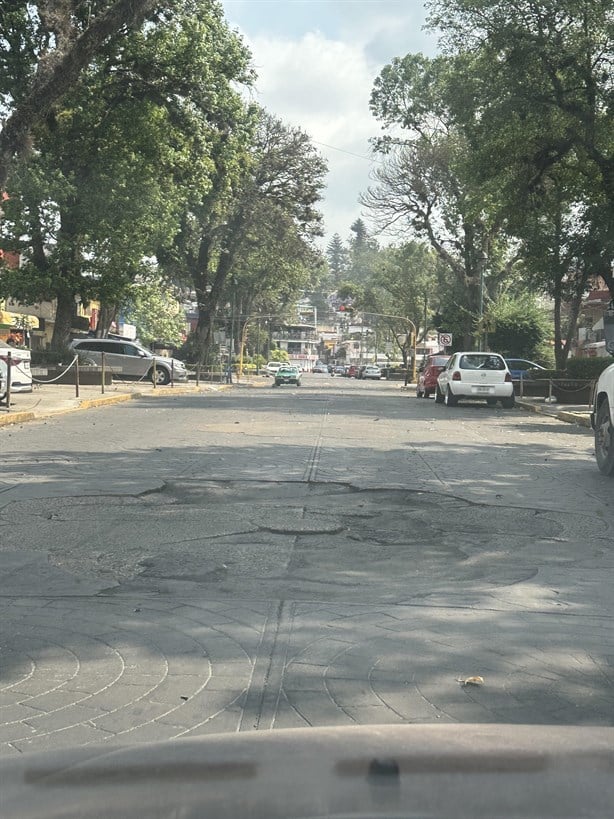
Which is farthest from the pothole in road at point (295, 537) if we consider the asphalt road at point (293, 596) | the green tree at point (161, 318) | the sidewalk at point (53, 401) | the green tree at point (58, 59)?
the green tree at point (161, 318)

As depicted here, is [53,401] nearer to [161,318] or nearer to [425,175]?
[425,175]

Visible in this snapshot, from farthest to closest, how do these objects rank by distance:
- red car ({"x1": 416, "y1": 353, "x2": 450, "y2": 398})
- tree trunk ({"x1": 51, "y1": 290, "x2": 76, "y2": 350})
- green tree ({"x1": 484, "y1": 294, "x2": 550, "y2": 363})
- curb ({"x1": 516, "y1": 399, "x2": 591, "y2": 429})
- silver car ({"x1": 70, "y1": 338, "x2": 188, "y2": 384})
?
green tree ({"x1": 484, "y1": 294, "x2": 550, "y2": 363})
silver car ({"x1": 70, "y1": 338, "x2": 188, "y2": 384})
tree trunk ({"x1": 51, "y1": 290, "x2": 76, "y2": 350})
red car ({"x1": 416, "y1": 353, "x2": 450, "y2": 398})
curb ({"x1": 516, "y1": 399, "x2": 591, "y2": 429})

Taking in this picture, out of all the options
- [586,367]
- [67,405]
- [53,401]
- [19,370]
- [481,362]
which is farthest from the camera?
[586,367]

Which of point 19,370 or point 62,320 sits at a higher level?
point 62,320

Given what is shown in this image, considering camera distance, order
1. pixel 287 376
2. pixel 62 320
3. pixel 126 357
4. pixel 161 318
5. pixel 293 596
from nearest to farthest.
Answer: pixel 293 596 < pixel 62 320 < pixel 126 357 < pixel 287 376 < pixel 161 318

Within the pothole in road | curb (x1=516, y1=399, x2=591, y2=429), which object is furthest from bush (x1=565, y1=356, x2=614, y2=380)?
the pothole in road

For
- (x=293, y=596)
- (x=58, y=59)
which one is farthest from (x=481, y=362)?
(x=293, y=596)

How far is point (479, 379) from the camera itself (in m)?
28.9

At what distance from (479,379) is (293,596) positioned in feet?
78.6

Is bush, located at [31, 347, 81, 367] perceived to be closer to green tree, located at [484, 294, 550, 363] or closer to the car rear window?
the car rear window

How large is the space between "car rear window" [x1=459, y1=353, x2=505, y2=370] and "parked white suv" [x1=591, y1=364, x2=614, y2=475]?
16.9 m

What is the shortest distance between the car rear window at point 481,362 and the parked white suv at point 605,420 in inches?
664

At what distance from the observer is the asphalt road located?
385 cm

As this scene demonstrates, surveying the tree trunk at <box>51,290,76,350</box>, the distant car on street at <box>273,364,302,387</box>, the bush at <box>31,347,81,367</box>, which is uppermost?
the tree trunk at <box>51,290,76,350</box>
